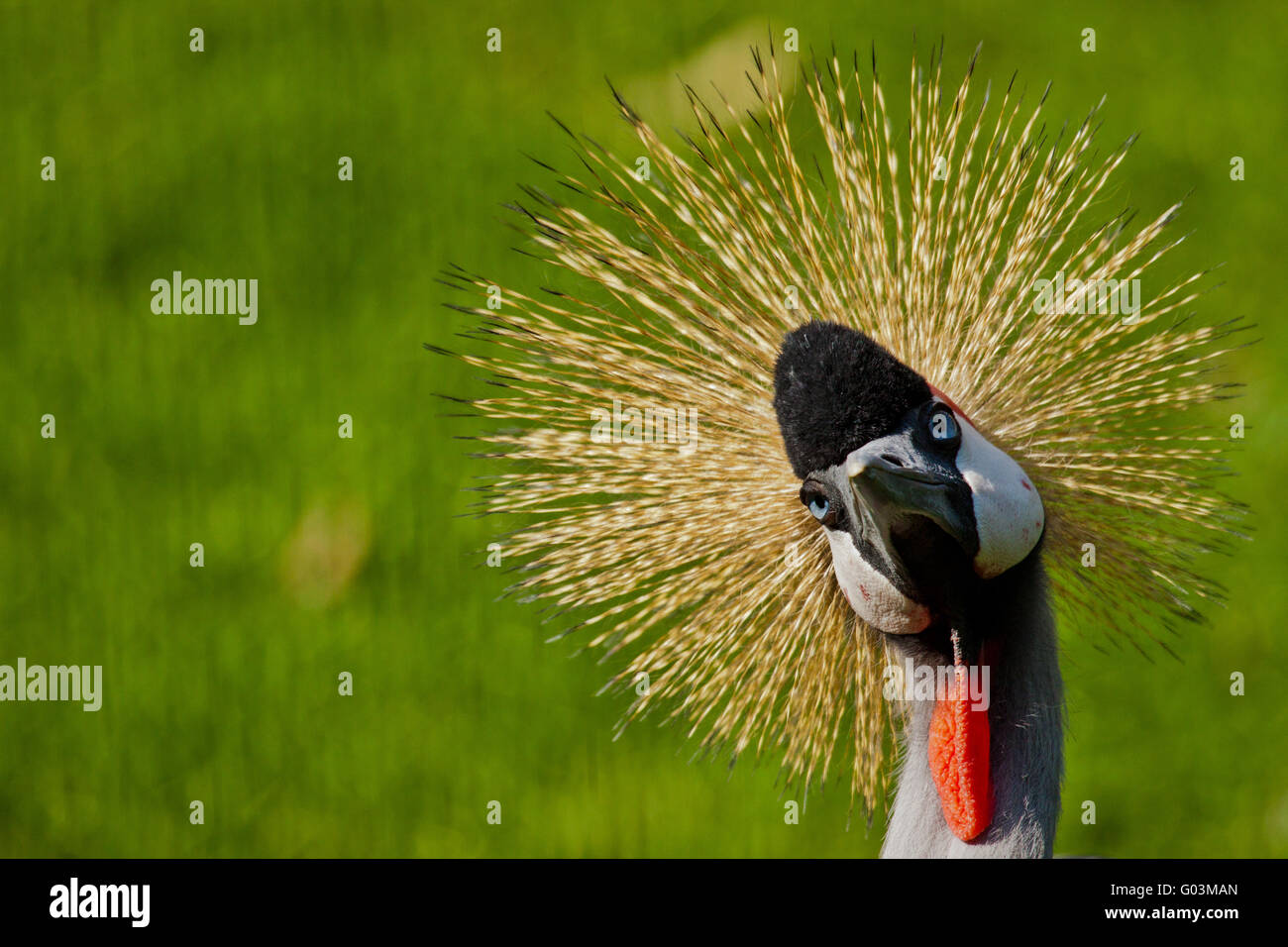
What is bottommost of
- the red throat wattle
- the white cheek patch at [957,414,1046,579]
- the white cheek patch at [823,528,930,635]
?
the red throat wattle

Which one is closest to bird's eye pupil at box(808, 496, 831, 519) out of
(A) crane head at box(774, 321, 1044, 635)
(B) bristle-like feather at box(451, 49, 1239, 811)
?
(A) crane head at box(774, 321, 1044, 635)

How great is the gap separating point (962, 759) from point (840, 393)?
43 cm

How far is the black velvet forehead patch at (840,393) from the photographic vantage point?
135cm

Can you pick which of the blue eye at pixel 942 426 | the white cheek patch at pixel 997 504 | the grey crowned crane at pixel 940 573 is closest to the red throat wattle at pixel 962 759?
the grey crowned crane at pixel 940 573

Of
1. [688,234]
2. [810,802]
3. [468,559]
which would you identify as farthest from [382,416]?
[688,234]

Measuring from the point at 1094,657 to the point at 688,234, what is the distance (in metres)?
1.38

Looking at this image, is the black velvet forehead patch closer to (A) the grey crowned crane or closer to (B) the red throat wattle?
(A) the grey crowned crane

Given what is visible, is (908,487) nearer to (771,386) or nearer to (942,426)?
(942,426)

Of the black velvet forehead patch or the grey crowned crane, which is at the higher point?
the black velvet forehead patch

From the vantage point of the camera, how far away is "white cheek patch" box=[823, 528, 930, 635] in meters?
1.40

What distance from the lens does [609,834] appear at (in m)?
2.53

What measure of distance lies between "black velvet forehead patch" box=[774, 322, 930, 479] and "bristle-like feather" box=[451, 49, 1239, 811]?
0.50 ft

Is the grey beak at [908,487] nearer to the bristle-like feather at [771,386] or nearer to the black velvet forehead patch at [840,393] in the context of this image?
the black velvet forehead patch at [840,393]

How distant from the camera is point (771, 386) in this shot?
1542 mm
